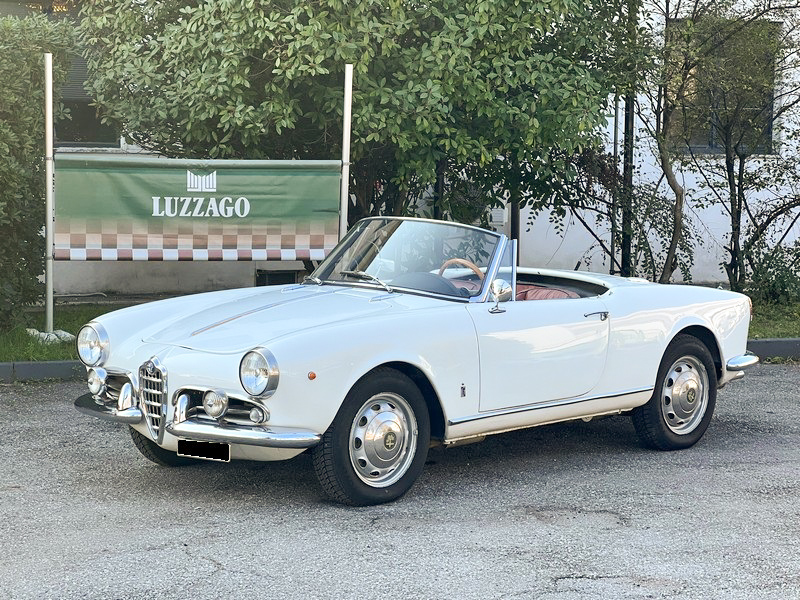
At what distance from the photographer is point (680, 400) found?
7.34 metres

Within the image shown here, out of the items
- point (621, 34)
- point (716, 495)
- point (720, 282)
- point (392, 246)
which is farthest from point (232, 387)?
point (720, 282)

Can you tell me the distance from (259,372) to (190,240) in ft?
17.1

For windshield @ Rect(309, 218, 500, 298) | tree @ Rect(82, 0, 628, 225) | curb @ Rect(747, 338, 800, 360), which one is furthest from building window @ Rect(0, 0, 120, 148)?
windshield @ Rect(309, 218, 500, 298)

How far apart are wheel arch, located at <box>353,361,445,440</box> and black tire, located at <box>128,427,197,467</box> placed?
141cm

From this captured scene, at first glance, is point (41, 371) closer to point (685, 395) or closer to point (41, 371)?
point (41, 371)

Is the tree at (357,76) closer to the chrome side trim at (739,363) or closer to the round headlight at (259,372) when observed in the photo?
the chrome side trim at (739,363)

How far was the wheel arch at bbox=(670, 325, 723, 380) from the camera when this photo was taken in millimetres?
7420

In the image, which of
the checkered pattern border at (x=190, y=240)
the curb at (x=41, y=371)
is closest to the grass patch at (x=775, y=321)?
the checkered pattern border at (x=190, y=240)

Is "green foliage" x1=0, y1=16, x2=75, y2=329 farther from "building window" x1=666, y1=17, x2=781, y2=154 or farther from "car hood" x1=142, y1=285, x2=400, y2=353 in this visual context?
"building window" x1=666, y1=17, x2=781, y2=154

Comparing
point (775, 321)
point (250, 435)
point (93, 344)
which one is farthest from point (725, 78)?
point (250, 435)

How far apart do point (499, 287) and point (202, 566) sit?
7.72 ft

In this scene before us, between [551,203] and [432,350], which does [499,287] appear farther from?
[551,203]

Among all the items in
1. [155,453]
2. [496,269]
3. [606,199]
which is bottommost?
[155,453]

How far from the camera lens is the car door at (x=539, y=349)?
20.6ft
